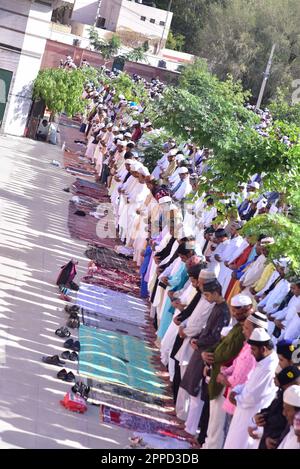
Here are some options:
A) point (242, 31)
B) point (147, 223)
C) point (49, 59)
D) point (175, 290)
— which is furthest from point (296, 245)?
point (242, 31)

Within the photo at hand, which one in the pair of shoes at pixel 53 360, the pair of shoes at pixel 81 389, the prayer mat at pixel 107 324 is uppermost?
the pair of shoes at pixel 81 389

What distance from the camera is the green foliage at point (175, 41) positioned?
65750 millimetres

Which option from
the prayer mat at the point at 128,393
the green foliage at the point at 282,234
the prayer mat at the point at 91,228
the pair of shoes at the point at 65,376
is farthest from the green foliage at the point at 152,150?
the pair of shoes at the point at 65,376

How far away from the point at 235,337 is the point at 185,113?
38.8 ft

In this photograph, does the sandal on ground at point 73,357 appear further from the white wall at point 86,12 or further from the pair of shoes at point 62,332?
the white wall at point 86,12

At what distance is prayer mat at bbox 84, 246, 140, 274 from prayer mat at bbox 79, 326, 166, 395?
134 inches

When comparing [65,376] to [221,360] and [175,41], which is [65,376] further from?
[175,41]

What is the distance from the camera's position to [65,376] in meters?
9.90

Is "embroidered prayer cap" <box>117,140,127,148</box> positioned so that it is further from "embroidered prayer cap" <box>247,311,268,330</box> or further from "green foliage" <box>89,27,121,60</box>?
"green foliage" <box>89,27,121,60</box>

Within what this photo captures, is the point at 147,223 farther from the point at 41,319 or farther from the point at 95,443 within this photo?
the point at 95,443

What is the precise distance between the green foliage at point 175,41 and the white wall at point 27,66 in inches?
1631

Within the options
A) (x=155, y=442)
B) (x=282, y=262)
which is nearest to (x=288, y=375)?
(x=155, y=442)

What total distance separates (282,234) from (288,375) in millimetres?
3444

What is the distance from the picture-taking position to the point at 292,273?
36.4 ft
